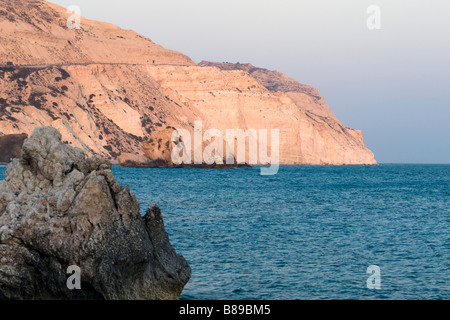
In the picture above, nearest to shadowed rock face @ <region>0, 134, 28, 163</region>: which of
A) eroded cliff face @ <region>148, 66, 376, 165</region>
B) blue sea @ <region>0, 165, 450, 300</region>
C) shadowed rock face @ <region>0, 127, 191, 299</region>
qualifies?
eroded cliff face @ <region>148, 66, 376, 165</region>

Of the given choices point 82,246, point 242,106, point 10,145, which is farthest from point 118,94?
point 82,246

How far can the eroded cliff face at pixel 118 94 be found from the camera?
13188 centimetres

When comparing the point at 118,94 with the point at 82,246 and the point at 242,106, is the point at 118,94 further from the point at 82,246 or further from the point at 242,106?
the point at 82,246

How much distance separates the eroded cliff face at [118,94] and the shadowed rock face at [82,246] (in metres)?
111

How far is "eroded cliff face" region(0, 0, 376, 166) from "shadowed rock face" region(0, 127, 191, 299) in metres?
111

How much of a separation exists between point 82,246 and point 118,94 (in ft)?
462

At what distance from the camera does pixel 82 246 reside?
11.7 meters

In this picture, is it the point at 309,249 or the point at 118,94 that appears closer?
the point at 309,249

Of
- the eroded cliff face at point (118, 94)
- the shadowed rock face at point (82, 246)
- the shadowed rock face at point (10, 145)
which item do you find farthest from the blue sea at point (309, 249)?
the eroded cliff face at point (118, 94)

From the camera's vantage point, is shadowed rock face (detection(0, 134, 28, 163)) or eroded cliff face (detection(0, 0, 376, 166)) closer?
shadowed rock face (detection(0, 134, 28, 163))

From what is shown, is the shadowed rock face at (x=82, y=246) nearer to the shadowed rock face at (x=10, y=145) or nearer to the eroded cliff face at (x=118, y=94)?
the shadowed rock face at (x=10, y=145)

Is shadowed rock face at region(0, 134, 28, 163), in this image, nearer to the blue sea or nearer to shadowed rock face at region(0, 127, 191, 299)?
the blue sea

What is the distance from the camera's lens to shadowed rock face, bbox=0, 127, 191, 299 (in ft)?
38.8

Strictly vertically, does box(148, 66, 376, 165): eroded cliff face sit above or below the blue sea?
above
